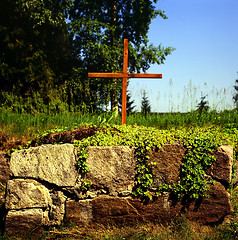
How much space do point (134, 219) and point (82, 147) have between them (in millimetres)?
1457

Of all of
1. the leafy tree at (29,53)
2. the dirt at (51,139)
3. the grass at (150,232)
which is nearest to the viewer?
the grass at (150,232)

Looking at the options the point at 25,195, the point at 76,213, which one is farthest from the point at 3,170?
the point at 76,213

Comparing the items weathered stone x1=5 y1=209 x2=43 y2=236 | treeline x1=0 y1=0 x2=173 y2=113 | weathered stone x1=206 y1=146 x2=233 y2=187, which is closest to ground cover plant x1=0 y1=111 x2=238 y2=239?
weathered stone x1=206 y1=146 x2=233 y2=187

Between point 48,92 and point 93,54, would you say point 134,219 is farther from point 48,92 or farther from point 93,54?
point 93,54

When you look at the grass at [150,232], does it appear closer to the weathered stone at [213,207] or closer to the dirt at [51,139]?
the weathered stone at [213,207]

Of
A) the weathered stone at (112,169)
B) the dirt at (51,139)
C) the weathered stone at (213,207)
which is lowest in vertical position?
the weathered stone at (213,207)

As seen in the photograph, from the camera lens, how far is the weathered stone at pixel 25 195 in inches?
164

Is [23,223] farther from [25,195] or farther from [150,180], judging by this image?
[150,180]

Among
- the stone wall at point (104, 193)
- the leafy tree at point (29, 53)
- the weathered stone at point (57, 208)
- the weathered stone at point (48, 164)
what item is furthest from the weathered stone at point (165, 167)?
the leafy tree at point (29, 53)

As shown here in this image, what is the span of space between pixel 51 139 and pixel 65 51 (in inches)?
→ 247

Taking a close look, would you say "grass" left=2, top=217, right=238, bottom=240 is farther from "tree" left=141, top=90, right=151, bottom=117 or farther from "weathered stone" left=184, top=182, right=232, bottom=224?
"tree" left=141, top=90, right=151, bottom=117

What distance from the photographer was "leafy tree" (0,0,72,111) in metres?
8.57

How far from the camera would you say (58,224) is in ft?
13.8

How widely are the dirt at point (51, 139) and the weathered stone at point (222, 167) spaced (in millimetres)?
2251
